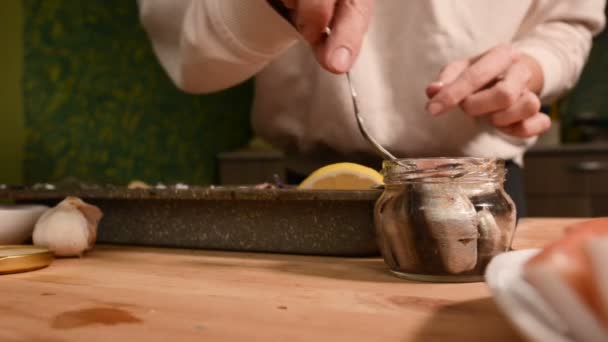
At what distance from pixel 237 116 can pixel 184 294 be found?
2299 mm

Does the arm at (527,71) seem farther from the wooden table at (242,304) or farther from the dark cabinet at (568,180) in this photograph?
the dark cabinet at (568,180)

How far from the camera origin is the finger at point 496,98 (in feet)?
2.56

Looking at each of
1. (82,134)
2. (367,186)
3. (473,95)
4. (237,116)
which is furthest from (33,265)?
(237,116)

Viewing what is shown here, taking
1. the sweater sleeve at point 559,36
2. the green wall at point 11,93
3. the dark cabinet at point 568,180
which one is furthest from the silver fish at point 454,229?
the dark cabinet at point 568,180

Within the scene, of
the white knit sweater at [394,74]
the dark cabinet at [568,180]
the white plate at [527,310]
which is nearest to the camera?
the white plate at [527,310]

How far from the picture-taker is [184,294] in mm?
428

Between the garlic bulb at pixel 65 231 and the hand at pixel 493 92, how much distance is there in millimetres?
437

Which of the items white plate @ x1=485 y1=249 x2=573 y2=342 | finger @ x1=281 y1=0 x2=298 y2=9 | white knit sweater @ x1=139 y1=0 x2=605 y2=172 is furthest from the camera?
white knit sweater @ x1=139 y1=0 x2=605 y2=172

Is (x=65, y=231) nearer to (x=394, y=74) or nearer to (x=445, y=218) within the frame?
(x=445, y=218)

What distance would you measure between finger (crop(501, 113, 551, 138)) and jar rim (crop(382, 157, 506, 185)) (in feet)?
1.44

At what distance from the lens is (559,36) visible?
1.08 meters

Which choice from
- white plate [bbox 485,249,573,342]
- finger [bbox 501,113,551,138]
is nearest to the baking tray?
white plate [bbox 485,249,573,342]

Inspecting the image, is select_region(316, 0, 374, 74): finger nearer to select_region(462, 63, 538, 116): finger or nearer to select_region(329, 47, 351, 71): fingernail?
select_region(329, 47, 351, 71): fingernail

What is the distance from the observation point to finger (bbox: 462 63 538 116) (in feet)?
2.56
